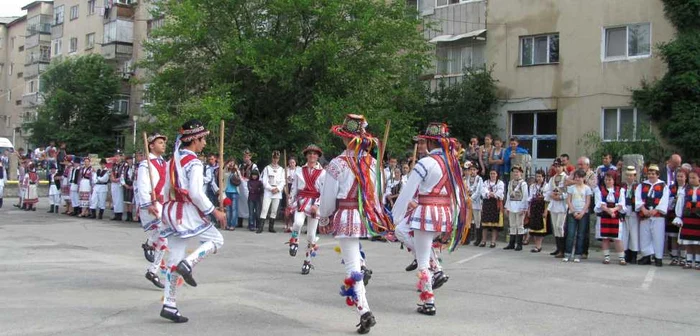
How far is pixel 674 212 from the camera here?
13.6 meters

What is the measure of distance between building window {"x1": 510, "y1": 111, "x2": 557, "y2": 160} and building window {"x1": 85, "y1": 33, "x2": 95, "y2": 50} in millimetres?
36619

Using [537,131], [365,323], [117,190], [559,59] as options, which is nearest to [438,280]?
[365,323]

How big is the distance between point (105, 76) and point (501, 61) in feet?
96.3

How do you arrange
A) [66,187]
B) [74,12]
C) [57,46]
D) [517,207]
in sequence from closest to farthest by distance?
1. [517,207]
2. [66,187]
3. [74,12]
4. [57,46]

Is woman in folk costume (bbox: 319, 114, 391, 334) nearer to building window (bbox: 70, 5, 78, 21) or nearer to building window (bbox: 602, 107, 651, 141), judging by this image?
building window (bbox: 602, 107, 651, 141)

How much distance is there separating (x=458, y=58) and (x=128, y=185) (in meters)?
14.5

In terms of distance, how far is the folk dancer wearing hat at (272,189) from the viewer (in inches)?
737

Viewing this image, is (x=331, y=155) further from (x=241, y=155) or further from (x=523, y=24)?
(x=523, y=24)

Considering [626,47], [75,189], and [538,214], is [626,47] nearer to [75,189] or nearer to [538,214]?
[538,214]

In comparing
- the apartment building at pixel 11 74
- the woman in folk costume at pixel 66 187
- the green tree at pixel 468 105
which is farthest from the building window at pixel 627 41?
the apartment building at pixel 11 74

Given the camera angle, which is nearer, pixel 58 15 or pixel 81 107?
pixel 81 107

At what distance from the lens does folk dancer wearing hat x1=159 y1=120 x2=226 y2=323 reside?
7.65m

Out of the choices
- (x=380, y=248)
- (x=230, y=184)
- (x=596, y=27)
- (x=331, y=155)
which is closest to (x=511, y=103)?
(x=596, y=27)

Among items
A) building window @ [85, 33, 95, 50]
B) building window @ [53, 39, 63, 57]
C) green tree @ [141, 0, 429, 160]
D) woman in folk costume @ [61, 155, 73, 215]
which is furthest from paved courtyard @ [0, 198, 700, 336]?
building window @ [53, 39, 63, 57]
